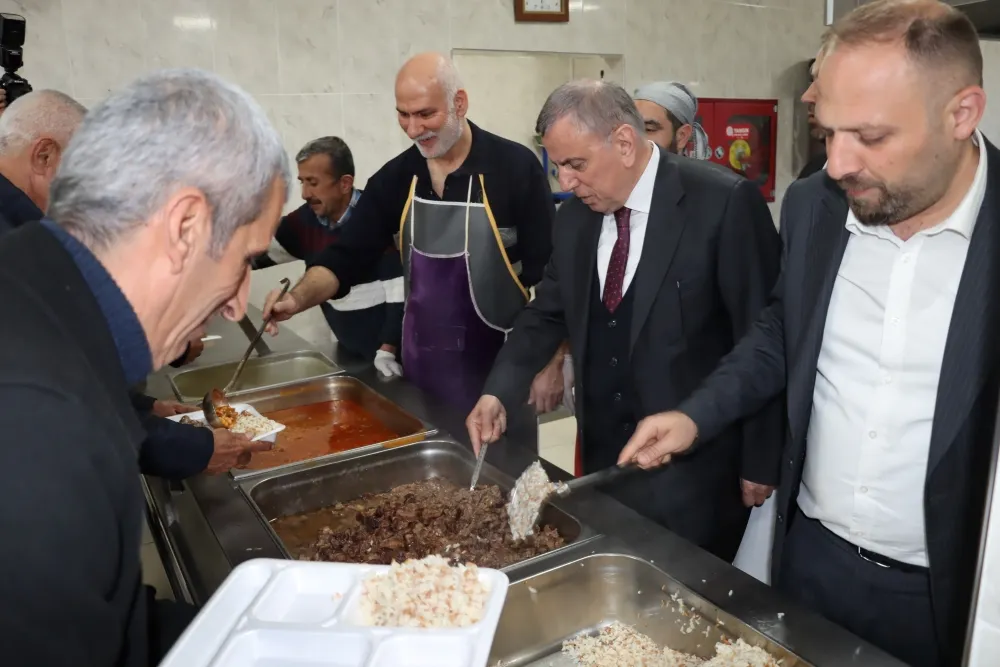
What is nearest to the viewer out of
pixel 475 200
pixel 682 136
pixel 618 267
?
pixel 618 267

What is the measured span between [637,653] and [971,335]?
0.79 meters

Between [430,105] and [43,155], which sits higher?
[430,105]

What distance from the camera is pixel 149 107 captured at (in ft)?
2.73

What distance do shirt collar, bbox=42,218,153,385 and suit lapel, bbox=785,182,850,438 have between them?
1.23 meters

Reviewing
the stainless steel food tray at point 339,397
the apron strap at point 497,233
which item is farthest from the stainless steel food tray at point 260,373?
the apron strap at point 497,233

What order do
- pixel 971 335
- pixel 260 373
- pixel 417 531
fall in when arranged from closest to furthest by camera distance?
pixel 971 335
pixel 417 531
pixel 260 373

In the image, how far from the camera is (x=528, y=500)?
5.19ft

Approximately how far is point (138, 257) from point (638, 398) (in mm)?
1465

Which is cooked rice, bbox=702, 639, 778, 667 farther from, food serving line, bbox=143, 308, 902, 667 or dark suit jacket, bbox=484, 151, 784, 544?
dark suit jacket, bbox=484, 151, 784, 544

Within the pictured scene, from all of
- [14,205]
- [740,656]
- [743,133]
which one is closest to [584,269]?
[740,656]

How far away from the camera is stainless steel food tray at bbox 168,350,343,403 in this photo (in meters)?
2.69

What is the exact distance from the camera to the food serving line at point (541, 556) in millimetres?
1229

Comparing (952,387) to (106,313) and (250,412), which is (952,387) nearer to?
(106,313)

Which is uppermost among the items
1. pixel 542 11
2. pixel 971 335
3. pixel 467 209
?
pixel 542 11
